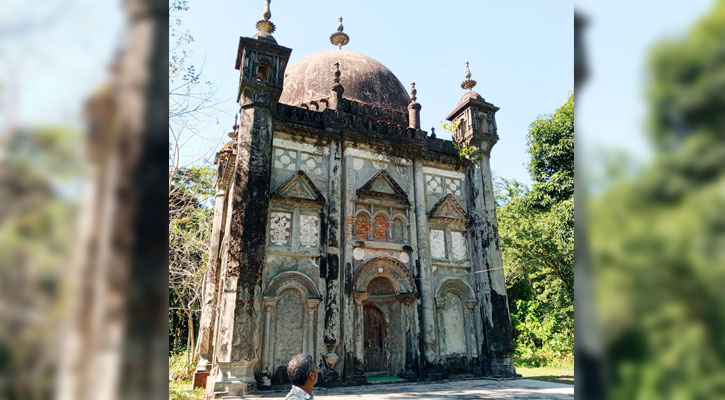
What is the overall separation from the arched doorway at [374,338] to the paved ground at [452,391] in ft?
5.23

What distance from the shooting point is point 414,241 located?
47.8 feet

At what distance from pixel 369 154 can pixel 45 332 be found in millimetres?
13767

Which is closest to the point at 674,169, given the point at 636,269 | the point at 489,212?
the point at 636,269

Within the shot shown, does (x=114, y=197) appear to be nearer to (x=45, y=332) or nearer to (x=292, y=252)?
(x=45, y=332)

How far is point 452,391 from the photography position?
10.9 m

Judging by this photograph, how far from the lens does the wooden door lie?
13.7m

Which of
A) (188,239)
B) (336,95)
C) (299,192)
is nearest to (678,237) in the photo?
(299,192)

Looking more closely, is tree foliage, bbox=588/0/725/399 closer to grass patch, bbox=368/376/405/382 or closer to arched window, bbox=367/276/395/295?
grass patch, bbox=368/376/405/382

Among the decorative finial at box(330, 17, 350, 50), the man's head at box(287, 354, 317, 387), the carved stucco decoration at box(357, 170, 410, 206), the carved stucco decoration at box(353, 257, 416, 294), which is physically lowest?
the man's head at box(287, 354, 317, 387)

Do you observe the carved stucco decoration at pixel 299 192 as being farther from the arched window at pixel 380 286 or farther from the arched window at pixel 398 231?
the arched window at pixel 380 286

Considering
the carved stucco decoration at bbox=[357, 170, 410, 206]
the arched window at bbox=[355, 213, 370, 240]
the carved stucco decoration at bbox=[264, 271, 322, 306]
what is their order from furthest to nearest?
the carved stucco decoration at bbox=[357, 170, 410, 206] < the arched window at bbox=[355, 213, 370, 240] < the carved stucco decoration at bbox=[264, 271, 322, 306]

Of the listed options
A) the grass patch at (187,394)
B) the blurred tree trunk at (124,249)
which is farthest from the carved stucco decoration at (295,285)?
the blurred tree trunk at (124,249)

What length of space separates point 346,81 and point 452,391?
12196 mm

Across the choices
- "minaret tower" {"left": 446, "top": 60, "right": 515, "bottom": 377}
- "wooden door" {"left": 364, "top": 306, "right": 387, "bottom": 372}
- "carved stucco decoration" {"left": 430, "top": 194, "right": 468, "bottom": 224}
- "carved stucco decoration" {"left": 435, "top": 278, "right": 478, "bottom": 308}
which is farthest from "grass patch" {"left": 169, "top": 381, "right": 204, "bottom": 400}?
"carved stucco decoration" {"left": 430, "top": 194, "right": 468, "bottom": 224}
